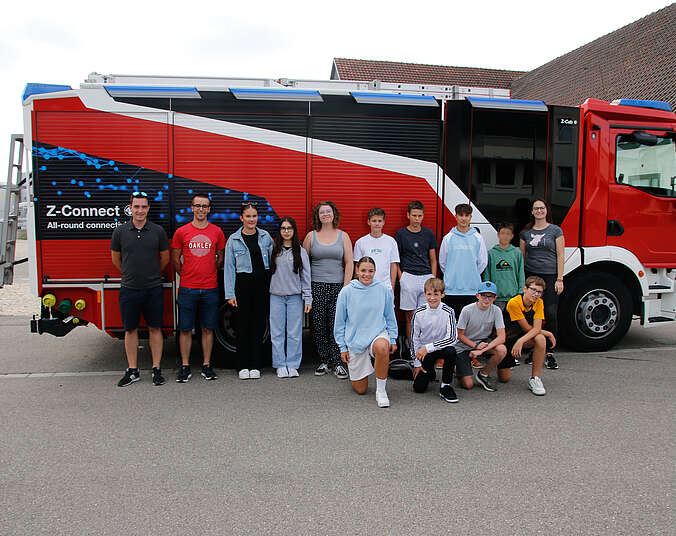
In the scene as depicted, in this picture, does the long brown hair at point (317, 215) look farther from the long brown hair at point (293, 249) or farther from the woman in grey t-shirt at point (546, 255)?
the woman in grey t-shirt at point (546, 255)

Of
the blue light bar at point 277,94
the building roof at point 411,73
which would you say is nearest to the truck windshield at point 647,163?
the blue light bar at point 277,94

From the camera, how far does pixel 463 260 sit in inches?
237

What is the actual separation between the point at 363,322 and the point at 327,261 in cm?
98

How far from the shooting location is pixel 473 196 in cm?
647

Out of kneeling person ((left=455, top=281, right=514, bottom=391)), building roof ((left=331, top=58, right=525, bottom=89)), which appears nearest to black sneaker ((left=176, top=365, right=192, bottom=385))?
kneeling person ((left=455, top=281, right=514, bottom=391))

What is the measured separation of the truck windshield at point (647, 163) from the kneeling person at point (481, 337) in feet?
9.01

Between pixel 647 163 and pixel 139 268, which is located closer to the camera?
pixel 139 268

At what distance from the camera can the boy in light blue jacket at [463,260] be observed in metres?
6.04

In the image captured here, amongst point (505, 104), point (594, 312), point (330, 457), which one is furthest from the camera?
point (594, 312)

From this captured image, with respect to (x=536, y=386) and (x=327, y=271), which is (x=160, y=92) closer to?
(x=327, y=271)

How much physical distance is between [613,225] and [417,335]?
10.4ft

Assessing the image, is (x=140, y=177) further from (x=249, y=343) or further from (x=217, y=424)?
(x=217, y=424)

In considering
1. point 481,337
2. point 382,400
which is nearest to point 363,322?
point 382,400

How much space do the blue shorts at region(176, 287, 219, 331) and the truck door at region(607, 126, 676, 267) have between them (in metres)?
4.72
